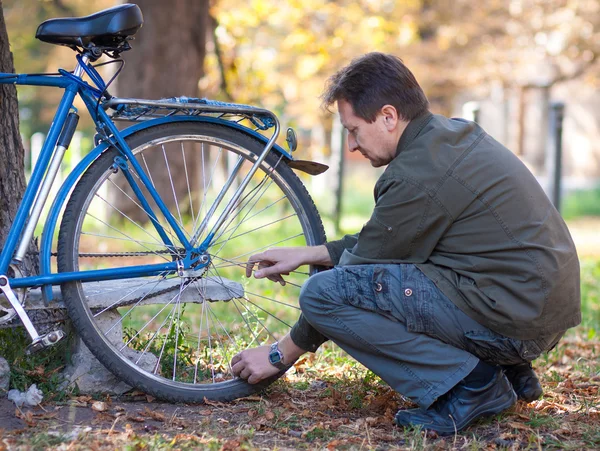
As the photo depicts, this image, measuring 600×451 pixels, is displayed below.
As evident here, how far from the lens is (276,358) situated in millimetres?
2891

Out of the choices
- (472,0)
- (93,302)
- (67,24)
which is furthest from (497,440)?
(472,0)

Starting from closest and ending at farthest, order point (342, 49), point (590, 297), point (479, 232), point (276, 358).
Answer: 1. point (479, 232)
2. point (276, 358)
3. point (590, 297)
4. point (342, 49)

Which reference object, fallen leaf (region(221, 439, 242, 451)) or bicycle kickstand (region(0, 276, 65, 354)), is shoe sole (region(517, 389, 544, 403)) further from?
bicycle kickstand (region(0, 276, 65, 354))

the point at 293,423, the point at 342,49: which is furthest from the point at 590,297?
the point at 342,49

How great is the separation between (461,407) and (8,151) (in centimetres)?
203

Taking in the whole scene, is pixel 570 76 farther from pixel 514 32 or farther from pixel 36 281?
pixel 36 281

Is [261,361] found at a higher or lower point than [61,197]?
lower

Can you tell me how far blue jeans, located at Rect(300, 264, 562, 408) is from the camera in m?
2.61

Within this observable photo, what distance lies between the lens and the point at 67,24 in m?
2.75

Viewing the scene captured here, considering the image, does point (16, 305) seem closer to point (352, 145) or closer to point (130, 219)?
point (130, 219)

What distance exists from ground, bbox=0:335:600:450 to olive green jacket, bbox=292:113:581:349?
0.36m

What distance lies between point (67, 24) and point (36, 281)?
3.05 feet

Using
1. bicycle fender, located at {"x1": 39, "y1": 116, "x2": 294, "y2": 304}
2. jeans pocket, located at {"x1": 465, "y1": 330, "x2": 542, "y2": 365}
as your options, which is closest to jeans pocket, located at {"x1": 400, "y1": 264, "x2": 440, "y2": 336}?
jeans pocket, located at {"x1": 465, "y1": 330, "x2": 542, "y2": 365}

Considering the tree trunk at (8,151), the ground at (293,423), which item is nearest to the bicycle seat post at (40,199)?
the tree trunk at (8,151)
